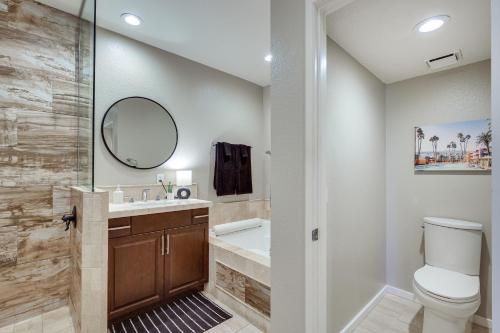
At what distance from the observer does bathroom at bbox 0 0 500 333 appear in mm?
1293

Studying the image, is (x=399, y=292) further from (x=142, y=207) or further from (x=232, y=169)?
(x=142, y=207)

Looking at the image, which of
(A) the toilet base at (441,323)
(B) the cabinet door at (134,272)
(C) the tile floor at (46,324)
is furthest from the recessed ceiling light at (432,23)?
(C) the tile floor at (46,324)

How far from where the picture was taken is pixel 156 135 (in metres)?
2.68

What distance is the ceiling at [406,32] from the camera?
4.71 ft

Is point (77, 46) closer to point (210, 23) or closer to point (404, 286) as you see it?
point (210, 23)

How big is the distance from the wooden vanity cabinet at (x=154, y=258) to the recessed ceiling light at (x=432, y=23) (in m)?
2.28

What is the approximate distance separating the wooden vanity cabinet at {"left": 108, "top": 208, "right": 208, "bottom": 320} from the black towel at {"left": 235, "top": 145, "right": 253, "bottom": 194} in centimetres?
96

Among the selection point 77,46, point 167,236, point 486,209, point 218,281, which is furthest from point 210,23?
point 486,209

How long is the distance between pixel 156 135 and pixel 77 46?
104 centimetres

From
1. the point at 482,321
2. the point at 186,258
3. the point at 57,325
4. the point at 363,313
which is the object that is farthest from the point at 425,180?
the point at 57,325

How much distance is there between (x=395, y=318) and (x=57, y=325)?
2.75m

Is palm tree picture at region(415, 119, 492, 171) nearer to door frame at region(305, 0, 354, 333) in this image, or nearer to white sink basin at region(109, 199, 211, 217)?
door frame at region(305, 0, 354, 333)

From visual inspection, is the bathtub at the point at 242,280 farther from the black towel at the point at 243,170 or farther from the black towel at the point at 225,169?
the black towel at the point at 243,170

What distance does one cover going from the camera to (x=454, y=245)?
198cm
